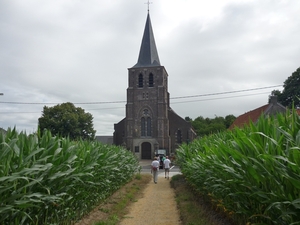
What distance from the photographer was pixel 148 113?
46312 millimetres

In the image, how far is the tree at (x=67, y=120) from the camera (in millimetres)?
43009

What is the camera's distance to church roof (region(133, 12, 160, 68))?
47.7 m

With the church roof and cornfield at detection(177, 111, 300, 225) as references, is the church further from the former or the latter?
cornfield at detection(177, 111, 300, 225)

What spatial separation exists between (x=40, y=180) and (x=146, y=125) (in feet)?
140

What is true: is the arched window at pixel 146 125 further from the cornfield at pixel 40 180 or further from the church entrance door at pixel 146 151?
the cornfield at pixel 40 180

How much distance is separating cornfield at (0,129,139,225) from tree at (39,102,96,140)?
36.3 m

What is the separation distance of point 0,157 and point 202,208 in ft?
19.3

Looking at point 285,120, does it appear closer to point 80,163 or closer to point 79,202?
point 80,163

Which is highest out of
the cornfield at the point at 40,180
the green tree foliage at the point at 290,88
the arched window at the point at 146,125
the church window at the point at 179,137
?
the green tree foliage at the point at 290,88

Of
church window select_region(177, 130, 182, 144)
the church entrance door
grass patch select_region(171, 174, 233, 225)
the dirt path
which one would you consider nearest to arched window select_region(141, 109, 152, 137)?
the church entrance door

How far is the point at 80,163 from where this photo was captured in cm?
604

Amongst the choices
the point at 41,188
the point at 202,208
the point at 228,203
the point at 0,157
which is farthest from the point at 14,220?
the point at 202,208

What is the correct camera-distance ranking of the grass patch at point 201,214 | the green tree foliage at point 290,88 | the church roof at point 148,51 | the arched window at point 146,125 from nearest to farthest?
the grass patch at point 201,214 → the green tree foliage at point 290,88 → the arched window at point 146,125 → the church roof at point 148,51

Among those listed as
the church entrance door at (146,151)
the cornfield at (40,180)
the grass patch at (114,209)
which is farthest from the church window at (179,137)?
the cornfield at (40,180)
